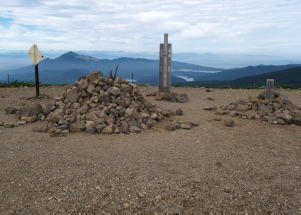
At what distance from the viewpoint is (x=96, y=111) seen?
9.12m

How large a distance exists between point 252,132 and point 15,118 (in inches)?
341

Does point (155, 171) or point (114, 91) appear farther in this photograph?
point (114, 91)

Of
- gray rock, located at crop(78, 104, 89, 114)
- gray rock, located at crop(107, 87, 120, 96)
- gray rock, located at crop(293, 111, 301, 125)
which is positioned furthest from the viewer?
gray rock, located at crop(107, 87, 120, 96)

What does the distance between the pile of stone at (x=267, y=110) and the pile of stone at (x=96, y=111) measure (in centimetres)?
288

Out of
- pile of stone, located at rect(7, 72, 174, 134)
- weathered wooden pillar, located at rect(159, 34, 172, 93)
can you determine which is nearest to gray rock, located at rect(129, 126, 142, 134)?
pile of stone, located at rect(7, 72, 174, 134)

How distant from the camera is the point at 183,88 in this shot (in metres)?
18.7

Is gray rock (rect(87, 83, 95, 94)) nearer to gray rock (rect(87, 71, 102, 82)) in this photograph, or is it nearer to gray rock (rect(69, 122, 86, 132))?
gray rock (rect(87, 71, 102, 82))

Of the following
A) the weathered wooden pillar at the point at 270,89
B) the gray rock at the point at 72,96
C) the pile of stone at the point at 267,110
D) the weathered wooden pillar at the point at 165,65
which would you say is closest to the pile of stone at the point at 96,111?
the gray rock at the point at 72,96

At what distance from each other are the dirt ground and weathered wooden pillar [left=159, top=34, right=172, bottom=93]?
611 cm

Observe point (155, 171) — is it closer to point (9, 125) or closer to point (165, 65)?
point (9, 125)

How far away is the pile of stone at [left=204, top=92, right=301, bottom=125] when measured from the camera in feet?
31.4

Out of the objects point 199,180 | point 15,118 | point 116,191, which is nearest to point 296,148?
point 199,180

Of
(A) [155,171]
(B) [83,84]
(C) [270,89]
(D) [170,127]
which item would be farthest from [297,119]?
(B) [83,84]

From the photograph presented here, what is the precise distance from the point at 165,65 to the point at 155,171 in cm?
958
